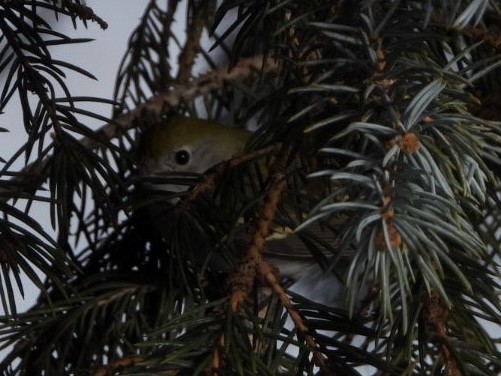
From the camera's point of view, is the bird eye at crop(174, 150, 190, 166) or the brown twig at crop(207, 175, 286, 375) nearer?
the brown twig at crop(207, 175, 286, 375)

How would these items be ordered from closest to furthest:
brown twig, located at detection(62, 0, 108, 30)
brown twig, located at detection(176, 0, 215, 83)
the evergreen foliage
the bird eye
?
the evergreen foliage
brown twig, located at detection(62, 0, 108, 30)
brown twig, located at detection(176, 0, 215, 83)
the bird eye

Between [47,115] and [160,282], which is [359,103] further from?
[160,282]

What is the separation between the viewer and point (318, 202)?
55 cm

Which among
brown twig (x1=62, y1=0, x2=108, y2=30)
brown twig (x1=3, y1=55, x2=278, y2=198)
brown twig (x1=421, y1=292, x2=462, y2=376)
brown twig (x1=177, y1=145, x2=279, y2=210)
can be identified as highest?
brown twig (x1=62, y1=0, x2=108, y2=30)

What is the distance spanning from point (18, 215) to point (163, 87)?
50 centimetres

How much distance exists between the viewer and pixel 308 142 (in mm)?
542

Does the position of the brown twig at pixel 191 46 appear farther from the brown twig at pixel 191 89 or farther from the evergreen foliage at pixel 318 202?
the evergreen foliage at pixel 318 202

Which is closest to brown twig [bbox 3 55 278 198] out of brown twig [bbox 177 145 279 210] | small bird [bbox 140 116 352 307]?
small bird [bbox 140 116 352 307]

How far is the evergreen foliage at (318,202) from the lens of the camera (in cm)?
45

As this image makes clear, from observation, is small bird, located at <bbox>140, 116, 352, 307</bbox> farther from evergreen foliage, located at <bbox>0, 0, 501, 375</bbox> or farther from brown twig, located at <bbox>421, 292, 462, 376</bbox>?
brown twig, located at <bbox>421, 292, 462, 376</bbox>

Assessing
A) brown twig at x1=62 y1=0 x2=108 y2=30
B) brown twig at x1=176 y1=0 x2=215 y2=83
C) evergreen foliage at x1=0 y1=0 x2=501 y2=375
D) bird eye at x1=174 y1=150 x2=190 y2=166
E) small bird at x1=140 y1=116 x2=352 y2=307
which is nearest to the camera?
evergreen foliage at x1=0 y1=0 x2=501 y2=375

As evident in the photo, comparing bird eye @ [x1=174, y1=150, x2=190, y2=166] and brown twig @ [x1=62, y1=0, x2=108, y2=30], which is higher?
brown twig @ [x1=62, y1=0, x2=108, y2=30]

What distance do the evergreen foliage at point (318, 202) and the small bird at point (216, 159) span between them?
46 cm

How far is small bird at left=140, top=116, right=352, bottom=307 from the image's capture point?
122cm
